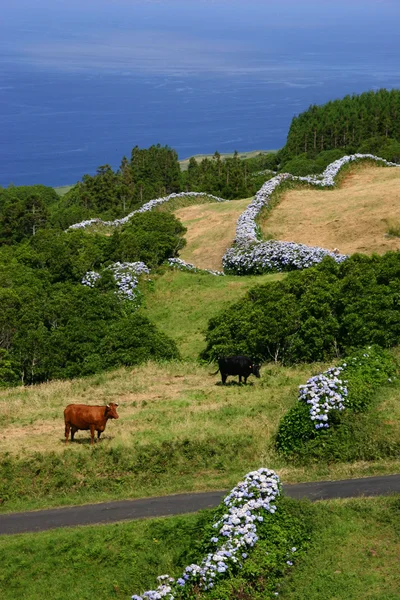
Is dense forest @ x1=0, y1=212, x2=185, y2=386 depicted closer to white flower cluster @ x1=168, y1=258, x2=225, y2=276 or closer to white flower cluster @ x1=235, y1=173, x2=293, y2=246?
white flower cluster @ x1=168, y1=258, x2=225, y2=276

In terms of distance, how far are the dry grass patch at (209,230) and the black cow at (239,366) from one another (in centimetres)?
2302

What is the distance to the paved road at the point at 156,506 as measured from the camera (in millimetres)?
18469

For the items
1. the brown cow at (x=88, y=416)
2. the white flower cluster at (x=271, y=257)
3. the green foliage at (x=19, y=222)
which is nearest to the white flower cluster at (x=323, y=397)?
the brown cow at (x=88, y=416)

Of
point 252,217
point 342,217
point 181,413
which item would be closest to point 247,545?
point 181,413

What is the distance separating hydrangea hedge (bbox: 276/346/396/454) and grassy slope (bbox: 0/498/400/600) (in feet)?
12.5

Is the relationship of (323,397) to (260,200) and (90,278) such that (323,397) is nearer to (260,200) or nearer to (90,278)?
(90,278)

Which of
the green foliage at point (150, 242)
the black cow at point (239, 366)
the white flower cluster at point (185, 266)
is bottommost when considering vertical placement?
the black cow at point (239, 366)

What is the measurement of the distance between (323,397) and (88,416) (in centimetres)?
683

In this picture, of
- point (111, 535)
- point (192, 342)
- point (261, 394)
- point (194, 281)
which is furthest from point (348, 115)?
point (111, 535)

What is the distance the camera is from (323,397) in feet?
73.3

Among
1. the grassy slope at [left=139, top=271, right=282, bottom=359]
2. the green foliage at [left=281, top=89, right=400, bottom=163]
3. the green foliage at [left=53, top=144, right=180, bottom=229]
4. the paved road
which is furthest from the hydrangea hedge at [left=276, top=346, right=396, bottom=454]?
the green foliage at [left=281, top=89, right=400, bottom=163]

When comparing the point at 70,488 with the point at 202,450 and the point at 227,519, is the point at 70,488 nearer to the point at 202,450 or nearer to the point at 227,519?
the point at 202,450

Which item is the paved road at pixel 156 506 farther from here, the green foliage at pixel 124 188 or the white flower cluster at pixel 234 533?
the green foliage at pixel 124 188

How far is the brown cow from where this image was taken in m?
22.5
